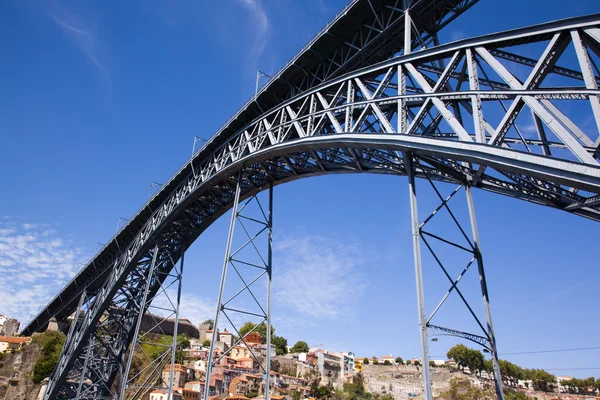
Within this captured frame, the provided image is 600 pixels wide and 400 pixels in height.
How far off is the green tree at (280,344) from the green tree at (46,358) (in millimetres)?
41620

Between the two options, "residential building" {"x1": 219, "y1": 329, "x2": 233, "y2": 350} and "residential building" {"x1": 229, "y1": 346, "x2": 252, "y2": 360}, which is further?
"residential building" {"x1": 219, "y1": 329, "x2": 233, "y2": 350}

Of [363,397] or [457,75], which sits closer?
[457,75]

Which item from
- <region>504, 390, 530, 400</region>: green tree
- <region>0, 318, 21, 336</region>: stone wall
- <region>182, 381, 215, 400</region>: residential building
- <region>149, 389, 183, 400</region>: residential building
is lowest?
<region>149, 389, 183, 400</region>: residential building

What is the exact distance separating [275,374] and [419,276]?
57.2 m

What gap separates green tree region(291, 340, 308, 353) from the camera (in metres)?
87.0

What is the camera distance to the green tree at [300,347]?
87.0 meters

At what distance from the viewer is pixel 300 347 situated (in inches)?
3445

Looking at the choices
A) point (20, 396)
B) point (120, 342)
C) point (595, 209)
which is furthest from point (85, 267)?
point (595, 209)

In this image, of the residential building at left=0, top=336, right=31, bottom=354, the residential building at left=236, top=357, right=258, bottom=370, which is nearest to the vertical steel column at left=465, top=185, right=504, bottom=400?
the residential building at left=0, top=336, right=31, bottom=354

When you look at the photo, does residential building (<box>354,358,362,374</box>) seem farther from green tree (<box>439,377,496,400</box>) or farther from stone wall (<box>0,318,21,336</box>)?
stone wall (<box>0,318,21,336</box>)

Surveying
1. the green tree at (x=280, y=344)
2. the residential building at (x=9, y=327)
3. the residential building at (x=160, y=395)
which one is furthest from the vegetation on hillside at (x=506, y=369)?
the residential building at (x=9, y=327)

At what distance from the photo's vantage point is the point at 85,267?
96.1 feet

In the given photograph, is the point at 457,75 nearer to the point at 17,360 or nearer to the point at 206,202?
the point at 206,202

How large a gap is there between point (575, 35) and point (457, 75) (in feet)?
9.67
